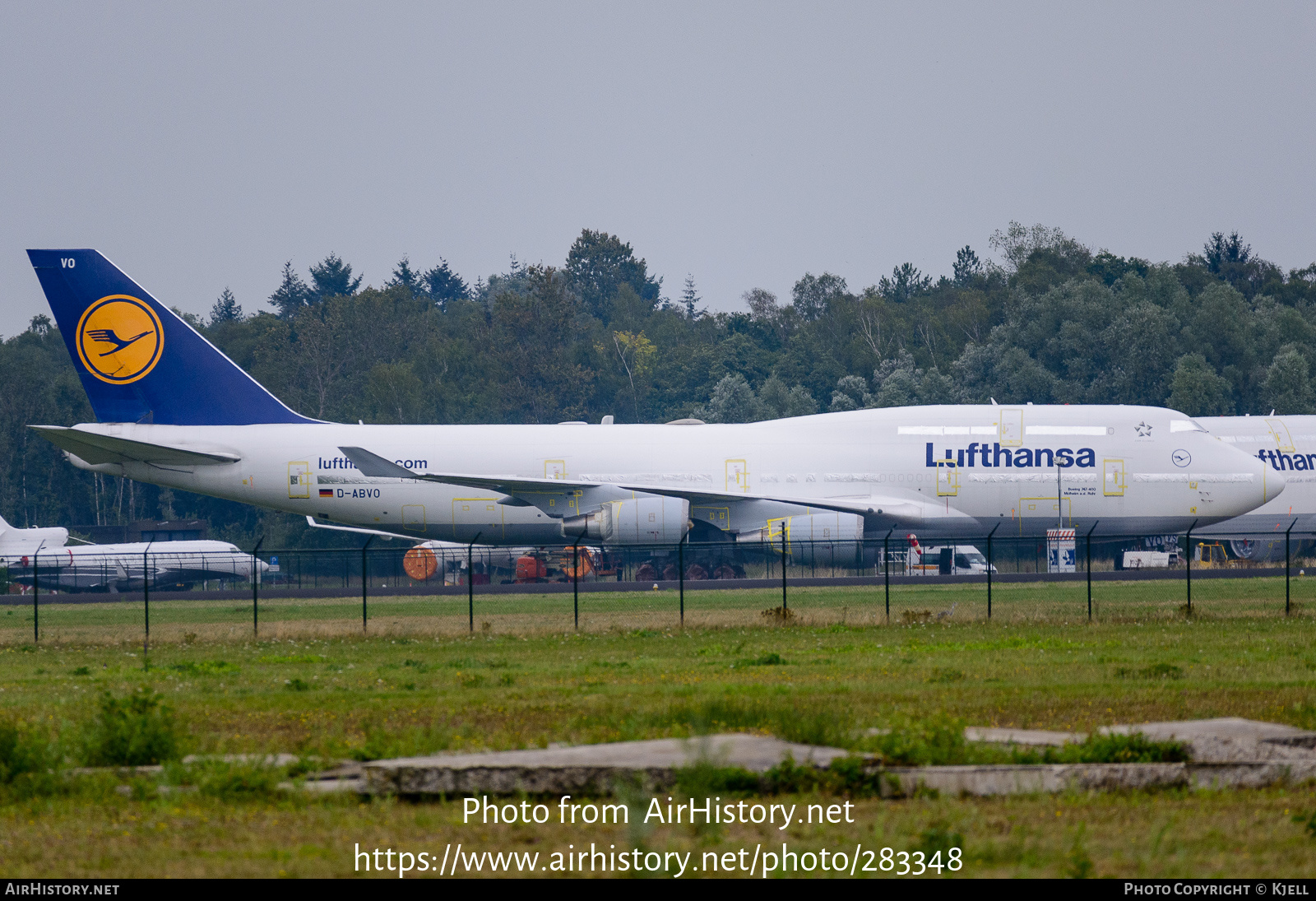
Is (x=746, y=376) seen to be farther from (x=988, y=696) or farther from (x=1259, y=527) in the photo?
(x=988, y=696)

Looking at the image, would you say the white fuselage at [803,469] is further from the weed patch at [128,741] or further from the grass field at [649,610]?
the weed patch at [128,741]

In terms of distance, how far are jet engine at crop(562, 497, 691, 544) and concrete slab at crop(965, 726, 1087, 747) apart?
29.5 metres

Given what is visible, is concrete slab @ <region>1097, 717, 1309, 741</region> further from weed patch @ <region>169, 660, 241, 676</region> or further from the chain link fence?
the chain link fence

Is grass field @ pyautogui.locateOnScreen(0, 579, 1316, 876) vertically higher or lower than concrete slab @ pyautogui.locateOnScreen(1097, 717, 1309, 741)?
lower

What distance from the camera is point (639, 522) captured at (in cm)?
4181

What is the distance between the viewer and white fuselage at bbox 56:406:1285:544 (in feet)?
138

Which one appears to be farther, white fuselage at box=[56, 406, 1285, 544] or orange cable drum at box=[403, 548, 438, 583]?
orange cable drum at box=[403, 548, 438, 583]

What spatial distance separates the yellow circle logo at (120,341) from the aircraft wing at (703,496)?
331 inches

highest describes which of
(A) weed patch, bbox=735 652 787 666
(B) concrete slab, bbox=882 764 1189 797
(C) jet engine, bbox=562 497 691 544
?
(C) jet engine, bbox=562 497 691 544

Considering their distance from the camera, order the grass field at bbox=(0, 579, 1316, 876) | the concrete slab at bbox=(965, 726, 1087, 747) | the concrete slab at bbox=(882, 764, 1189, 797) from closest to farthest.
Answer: the grass field at bbox=(0, 579, 1316, 876) → the concrete slab at bbox=(882, 764, 1189, 797) → the concrete slab at bbox=(965, 726, 1087, 747)

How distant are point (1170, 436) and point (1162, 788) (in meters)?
35.0

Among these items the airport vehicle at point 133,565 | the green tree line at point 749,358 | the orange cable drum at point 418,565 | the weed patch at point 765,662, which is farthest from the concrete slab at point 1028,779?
the green tree line at point 749,358

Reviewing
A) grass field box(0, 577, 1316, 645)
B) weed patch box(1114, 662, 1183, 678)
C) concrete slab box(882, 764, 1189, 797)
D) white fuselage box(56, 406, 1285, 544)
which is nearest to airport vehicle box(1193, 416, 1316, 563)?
white fuselage box(56, 406, 1285, 544)

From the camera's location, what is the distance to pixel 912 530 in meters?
43.3
